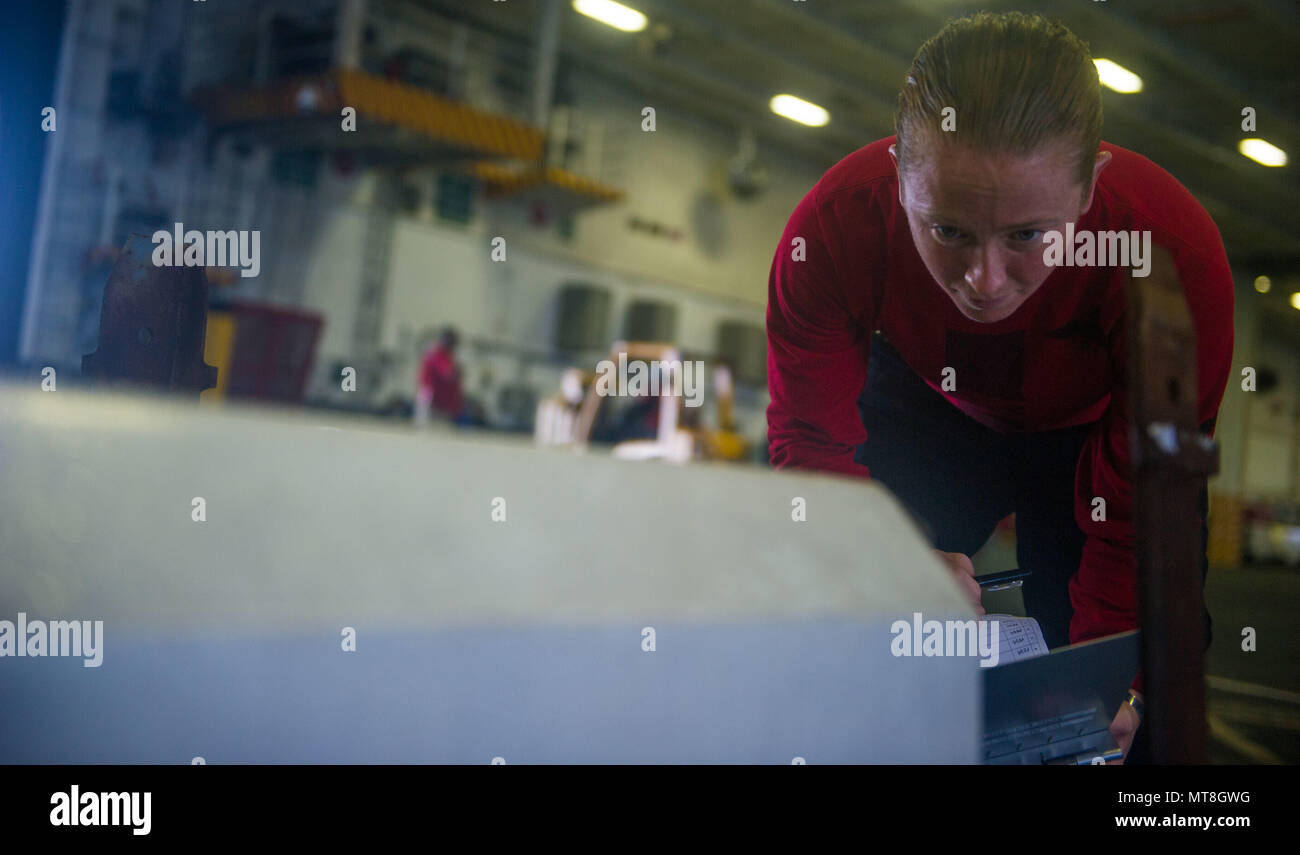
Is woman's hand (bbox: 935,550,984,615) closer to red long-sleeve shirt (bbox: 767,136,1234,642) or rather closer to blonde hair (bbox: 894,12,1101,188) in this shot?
red long-sleeve shirt (bbox: 767,136,1234,642)

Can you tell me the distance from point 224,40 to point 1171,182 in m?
7.97

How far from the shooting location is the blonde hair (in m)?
1.02

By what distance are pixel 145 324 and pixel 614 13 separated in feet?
23.1

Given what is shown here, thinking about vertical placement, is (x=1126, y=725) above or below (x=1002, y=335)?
below

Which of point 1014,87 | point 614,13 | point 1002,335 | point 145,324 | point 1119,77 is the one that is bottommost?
point 145,324

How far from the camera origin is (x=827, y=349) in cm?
135

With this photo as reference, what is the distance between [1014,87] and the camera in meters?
1.02

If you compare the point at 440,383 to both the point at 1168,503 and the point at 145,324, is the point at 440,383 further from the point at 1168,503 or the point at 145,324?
the point at 1168,503

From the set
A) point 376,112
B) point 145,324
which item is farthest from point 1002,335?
point 376,112

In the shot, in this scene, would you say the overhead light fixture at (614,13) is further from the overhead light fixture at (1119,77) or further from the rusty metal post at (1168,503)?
the rusty metal post at (1168,503)

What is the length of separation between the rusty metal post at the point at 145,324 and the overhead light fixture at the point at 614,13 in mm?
6751

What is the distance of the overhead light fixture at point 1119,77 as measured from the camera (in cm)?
143

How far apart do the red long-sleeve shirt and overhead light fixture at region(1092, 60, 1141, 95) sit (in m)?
0.23

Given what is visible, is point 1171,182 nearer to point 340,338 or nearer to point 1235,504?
point 340,338
